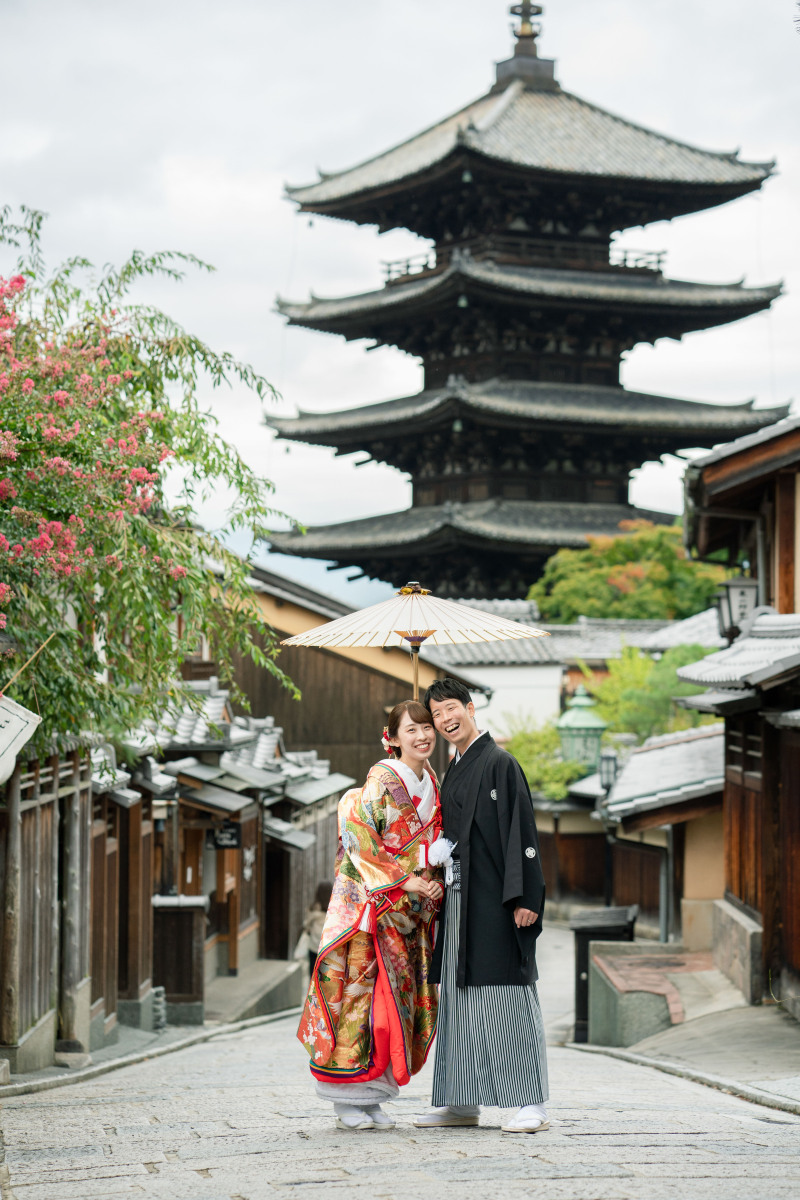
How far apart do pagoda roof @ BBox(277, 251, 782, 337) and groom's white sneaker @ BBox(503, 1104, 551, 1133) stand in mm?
23957

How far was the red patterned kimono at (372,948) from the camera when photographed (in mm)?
4852

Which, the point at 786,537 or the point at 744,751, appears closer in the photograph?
the point at 786,537

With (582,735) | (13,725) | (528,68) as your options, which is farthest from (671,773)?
(528,68)

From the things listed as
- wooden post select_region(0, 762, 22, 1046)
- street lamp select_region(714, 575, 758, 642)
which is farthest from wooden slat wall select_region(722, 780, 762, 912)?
wooden post select_region(0, 762, 22, 1046)

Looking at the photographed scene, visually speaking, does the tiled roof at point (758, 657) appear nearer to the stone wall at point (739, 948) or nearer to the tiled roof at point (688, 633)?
the stone wall at point (739, 948)

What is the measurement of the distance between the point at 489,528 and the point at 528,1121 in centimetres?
2330

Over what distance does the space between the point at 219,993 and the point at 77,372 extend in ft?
28.5

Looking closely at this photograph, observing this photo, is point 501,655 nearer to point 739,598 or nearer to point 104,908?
point 739,598

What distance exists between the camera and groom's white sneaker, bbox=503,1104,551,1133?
4656mm

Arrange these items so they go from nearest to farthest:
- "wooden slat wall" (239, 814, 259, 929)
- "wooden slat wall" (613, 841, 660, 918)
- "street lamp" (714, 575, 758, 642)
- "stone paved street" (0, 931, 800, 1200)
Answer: "stone paved street" (0, 931, 800, 1200) → "street lamp" (714, 575, 758, 642) → "wooden slat wall" (239, 814, 259, 929) → "wooden slat wall" (613, 841, 660, 918)

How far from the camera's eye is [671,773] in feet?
46.8

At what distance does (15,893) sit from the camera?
24.5ft

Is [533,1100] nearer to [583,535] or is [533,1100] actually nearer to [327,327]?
[583,535]

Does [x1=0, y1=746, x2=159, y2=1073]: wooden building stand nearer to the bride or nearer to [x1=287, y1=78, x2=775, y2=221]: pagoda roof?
the bride
